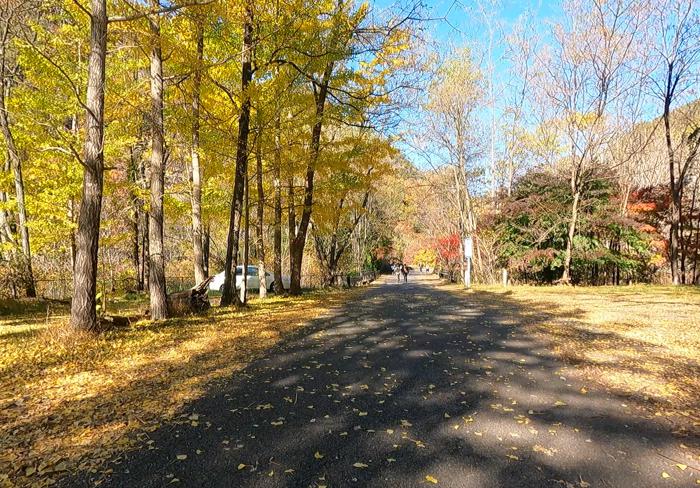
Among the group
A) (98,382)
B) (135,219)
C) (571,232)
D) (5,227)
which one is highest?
(135,219)

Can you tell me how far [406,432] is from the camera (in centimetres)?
350

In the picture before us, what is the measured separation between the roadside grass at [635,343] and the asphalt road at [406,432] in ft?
1.51

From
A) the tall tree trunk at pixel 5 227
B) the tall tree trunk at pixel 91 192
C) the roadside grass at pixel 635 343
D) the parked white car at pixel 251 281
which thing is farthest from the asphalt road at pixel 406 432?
the parked white car at pixel 251 281

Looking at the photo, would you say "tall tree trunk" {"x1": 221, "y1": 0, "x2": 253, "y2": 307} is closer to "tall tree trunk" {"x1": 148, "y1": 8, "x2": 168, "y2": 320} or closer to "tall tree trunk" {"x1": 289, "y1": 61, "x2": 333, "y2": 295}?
"tall tree trunk" {"x1": 148, "y1": 8, "x2": 168, "y2": 320}

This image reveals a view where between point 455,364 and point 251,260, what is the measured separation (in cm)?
2128

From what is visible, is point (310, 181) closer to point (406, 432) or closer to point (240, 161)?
point (240, 161)

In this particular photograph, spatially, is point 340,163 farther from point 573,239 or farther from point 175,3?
point 573,239

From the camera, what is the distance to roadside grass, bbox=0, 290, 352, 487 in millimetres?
3125

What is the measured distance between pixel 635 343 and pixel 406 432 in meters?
A: 5.58

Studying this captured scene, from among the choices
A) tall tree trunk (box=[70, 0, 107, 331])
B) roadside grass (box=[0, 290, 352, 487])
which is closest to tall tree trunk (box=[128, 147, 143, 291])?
roadside grass (box=[0, 290, 352, 487])

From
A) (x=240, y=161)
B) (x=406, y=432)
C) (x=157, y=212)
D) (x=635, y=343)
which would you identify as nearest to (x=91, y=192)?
(x=157, y=212)

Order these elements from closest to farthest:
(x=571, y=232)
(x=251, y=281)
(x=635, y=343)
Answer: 1. (x=635, y=343)
2. (x=571, y=232)
3. (x=251, y=281)

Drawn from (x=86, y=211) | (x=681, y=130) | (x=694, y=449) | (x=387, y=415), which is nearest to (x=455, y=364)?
(x=387, y=415)

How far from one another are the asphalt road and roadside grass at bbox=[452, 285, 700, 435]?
46 cm
